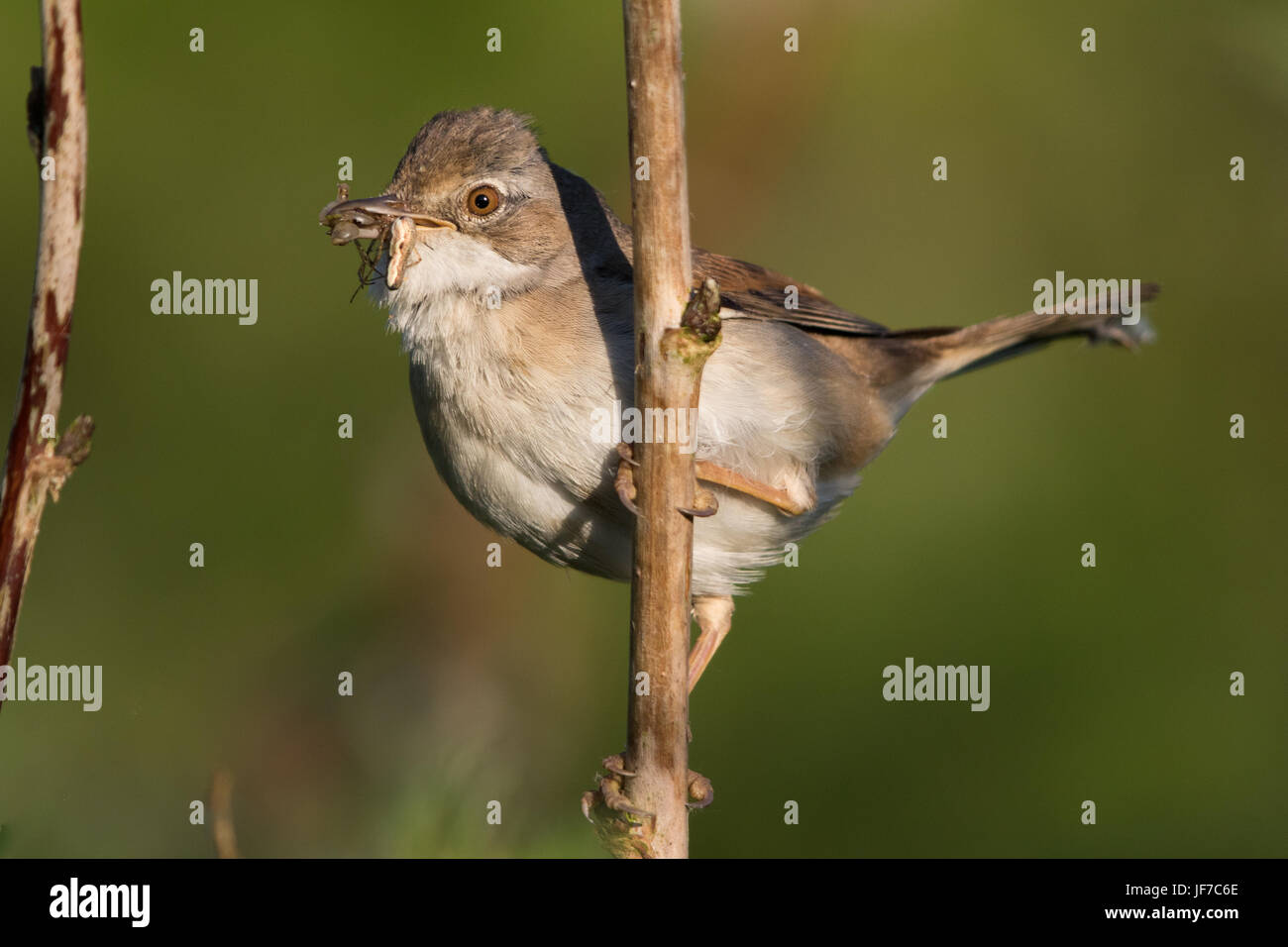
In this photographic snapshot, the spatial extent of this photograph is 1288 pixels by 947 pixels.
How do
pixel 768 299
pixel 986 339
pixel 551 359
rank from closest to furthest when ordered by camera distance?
pixel 551 359 → pixel 768 299 → pixel 986 339

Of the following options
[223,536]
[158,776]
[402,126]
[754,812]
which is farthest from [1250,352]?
[158,776]

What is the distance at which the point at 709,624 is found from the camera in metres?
4.87

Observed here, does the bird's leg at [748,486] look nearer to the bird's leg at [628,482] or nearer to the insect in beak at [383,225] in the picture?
the bird's leg at [628,482]

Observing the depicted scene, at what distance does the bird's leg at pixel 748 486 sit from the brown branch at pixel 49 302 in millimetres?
2318

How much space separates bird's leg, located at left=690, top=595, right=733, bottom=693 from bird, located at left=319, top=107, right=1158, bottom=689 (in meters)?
0.20

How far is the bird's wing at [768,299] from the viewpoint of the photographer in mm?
4438

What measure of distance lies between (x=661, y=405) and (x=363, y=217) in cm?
152

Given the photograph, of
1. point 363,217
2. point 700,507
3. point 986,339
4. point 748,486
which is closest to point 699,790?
point 748,486

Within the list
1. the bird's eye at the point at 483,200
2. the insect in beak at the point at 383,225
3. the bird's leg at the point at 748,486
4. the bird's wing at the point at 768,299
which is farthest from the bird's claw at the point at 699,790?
the bird's eye at the point at 483,200

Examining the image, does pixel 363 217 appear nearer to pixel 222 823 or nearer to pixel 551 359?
pixel 551 359

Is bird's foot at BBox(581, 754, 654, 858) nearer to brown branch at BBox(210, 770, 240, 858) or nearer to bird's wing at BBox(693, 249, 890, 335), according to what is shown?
brown branch at BBox(210, 770, 240, 858)

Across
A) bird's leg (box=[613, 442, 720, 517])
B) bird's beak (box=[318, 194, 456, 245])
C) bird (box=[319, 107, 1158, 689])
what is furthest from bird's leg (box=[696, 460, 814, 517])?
bird's beak (box=[318, 194, 456, 245])

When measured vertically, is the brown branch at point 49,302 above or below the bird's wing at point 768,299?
below

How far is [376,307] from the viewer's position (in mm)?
4062
